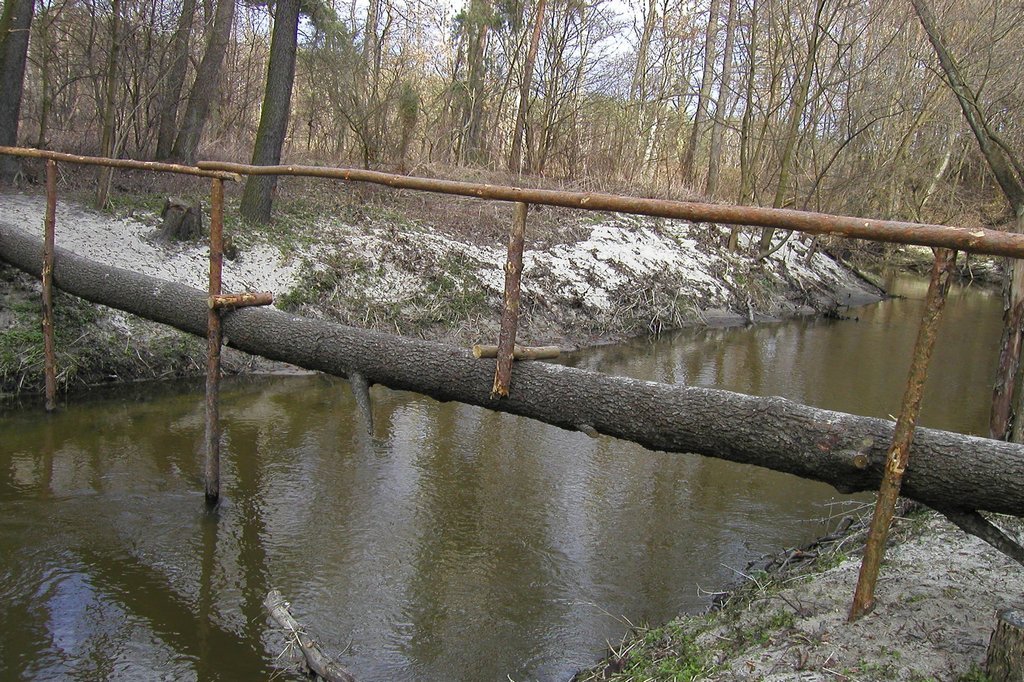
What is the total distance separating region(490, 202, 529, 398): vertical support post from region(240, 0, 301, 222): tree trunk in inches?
303

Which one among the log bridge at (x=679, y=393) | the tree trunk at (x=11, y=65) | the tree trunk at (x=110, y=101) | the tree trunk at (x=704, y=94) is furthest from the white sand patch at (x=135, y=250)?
the tree trunk at (x=704, y=94)

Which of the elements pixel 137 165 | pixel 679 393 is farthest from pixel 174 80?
pixel 679 393

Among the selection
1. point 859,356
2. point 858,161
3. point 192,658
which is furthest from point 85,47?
point 858,161

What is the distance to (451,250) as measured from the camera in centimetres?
1170

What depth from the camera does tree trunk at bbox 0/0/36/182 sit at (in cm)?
941

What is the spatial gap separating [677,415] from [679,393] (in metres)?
0.12

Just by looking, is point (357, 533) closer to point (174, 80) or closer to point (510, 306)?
point (510, 306)

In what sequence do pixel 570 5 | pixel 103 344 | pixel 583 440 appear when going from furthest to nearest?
pixel 570 5
pixel 103 344
pixel 583 440

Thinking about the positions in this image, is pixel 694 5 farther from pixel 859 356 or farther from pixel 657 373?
pixel 657 373

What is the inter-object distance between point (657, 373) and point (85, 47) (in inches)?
333

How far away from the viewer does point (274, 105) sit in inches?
422

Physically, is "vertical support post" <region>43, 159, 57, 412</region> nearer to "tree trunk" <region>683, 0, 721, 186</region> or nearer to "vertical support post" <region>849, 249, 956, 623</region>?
"vertical support post" <region>849, 249, 956, 623</region>

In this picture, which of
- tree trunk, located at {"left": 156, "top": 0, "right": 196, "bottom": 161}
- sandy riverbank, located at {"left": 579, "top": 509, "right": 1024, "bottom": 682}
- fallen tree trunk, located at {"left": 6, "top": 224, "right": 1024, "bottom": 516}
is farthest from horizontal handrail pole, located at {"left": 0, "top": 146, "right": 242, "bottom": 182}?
tree trunk, located at {"left": 156, "top": 0, "right": 196, "bottom": 161}

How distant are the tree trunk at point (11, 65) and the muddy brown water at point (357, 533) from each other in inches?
171
